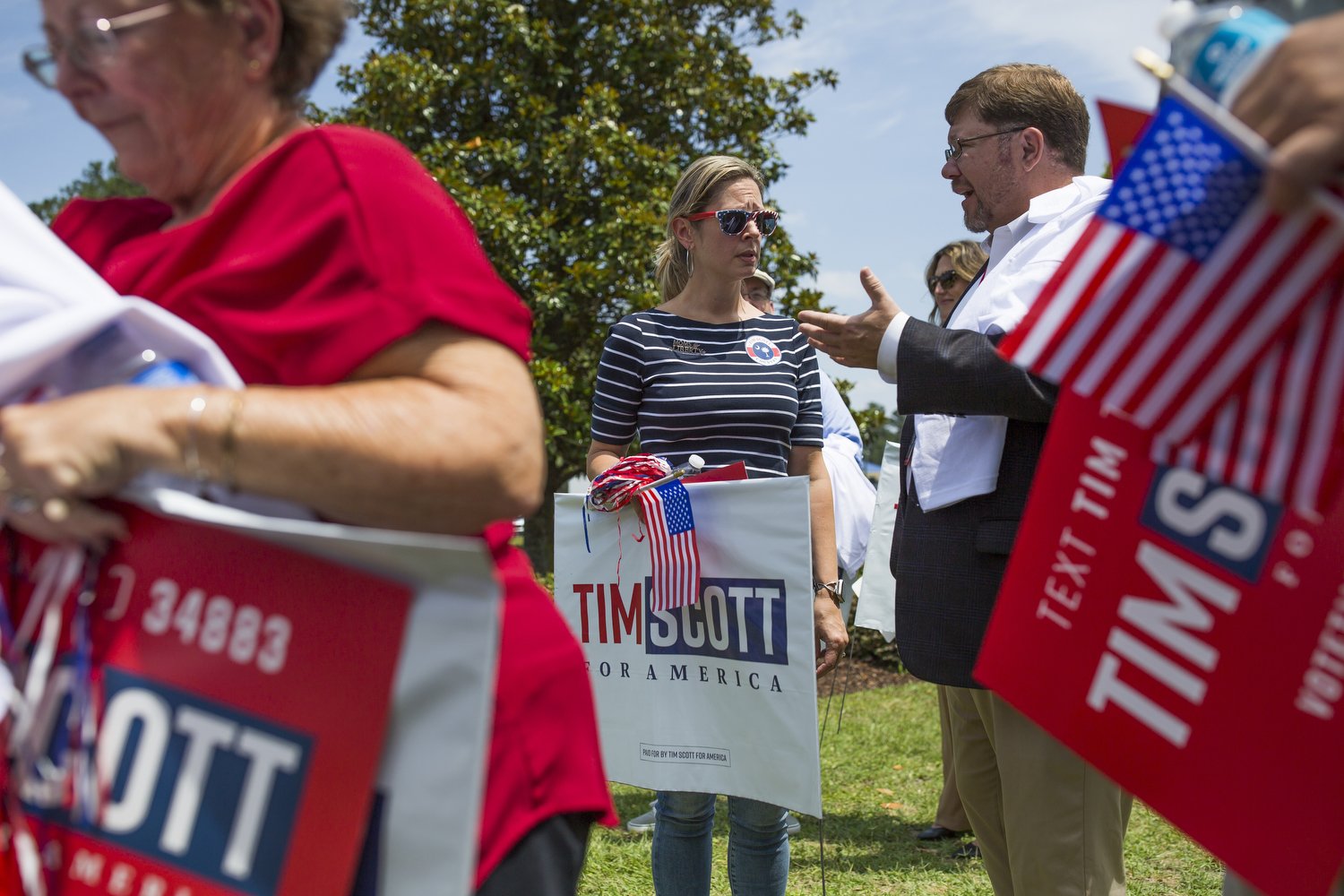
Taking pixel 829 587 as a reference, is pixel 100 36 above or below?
above

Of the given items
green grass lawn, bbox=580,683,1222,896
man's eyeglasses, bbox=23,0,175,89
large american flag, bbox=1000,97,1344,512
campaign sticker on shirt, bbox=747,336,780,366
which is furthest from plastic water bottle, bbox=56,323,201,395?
green grass lawn, bbox=580,683,1222,896

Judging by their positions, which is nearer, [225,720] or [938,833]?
[225,720]

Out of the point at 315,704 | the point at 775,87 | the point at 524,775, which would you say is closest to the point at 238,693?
the point at 315,704

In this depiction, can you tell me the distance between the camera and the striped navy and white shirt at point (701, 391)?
346cm

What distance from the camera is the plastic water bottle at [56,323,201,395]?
45.7 inches

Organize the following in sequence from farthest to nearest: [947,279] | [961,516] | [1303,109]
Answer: [947,279]
[961,516]
[1303,109]

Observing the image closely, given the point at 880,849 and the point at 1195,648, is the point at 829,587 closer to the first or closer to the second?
the point at 880,849

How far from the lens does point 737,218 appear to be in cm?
365

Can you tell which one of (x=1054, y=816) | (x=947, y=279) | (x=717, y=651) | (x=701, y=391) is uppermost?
(x=947, y=279)

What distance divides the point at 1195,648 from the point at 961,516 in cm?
130

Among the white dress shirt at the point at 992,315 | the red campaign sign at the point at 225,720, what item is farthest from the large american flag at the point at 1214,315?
the white dress shirt at the point at 992,315

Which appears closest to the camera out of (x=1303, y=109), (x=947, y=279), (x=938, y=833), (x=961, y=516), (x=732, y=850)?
(x=1303, y=109)

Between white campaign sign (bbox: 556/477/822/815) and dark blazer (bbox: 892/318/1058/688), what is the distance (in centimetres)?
64

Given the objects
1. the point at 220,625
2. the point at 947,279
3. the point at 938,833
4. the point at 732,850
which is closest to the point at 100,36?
the point at 220,625
